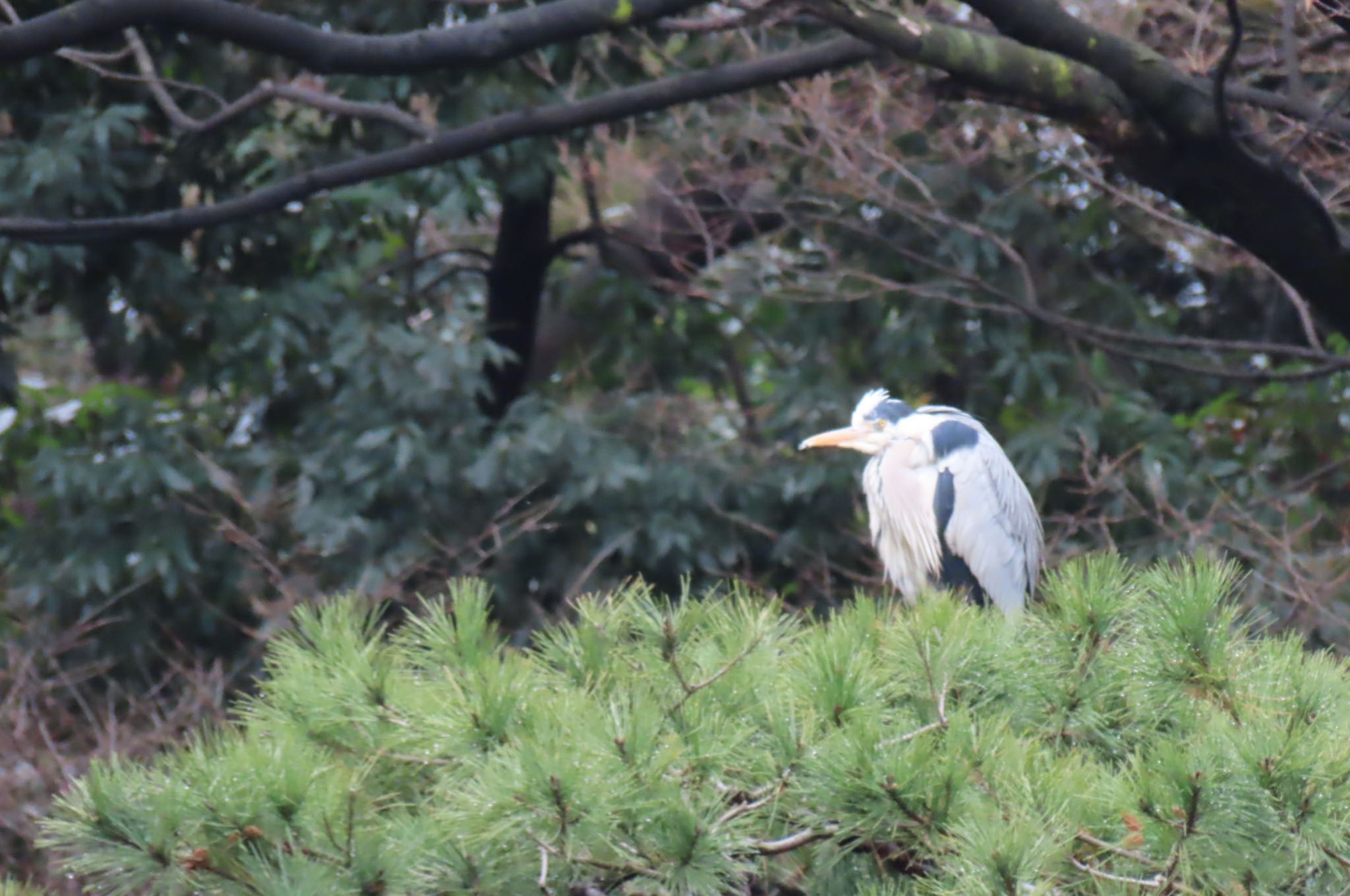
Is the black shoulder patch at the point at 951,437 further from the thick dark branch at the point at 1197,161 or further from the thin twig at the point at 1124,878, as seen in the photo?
the thin twig at the point at 1124,878

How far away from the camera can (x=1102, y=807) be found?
2273mm

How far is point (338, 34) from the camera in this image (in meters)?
4.40

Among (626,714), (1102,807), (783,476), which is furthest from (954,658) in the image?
(783,476)

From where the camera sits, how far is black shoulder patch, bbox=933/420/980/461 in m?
4.93

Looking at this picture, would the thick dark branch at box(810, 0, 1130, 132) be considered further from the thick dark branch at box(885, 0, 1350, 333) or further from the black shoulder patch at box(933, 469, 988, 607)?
the black shoulder patch at box(933, 469, 988, 607)

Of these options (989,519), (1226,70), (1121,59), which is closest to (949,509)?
(989,519)

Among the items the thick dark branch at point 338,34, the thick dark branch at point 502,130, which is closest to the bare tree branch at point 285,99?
the thick dark branch at point 502,130

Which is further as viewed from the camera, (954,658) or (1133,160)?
(1133,160)

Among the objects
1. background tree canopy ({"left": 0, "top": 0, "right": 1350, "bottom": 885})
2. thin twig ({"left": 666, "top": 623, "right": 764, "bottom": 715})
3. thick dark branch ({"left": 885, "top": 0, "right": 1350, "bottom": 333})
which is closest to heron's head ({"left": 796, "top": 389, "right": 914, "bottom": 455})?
background tree canopy ({"left": 0, "top": 0, "right": 1350, "bottom": 885})

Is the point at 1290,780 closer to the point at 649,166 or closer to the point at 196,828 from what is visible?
the point at 196,828

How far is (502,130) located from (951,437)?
6.45 ft

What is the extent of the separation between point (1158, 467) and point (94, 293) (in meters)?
4.71

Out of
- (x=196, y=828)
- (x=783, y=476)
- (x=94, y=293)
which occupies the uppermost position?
(x=196, y=828)

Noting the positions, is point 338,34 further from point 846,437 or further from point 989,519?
point 989,519
